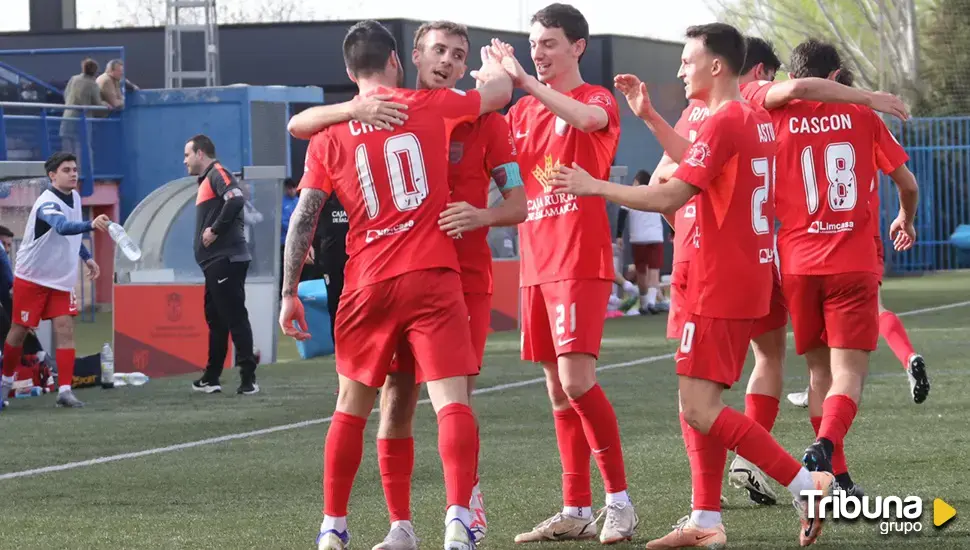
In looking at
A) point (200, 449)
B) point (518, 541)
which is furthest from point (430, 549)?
point (200, 449)

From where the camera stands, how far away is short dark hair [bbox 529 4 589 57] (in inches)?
266

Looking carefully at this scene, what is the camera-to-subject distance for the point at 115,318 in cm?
1576

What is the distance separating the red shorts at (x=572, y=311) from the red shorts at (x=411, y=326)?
600mm

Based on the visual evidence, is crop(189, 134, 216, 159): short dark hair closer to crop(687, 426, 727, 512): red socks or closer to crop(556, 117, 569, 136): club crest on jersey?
crop(556, 117, 569, 136): club crest on jersey

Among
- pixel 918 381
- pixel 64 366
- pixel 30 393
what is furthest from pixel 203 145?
pixel 918 381

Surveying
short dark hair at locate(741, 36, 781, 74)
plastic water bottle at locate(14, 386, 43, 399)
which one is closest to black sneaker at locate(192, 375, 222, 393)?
plastic water bottle at locate(14, 386, 43, 399)

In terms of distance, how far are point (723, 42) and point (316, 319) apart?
11.3 meters

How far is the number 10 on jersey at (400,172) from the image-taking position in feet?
19.6

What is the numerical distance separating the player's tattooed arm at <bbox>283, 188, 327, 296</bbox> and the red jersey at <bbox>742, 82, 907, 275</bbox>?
2.31 metres

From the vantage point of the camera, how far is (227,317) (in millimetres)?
13547

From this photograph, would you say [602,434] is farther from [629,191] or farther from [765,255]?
[629,191]

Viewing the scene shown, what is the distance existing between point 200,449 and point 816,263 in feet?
15.0

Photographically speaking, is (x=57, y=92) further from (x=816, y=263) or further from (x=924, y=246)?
(x=816, y=263)

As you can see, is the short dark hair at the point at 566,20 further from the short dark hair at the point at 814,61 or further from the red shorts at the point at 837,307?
the red shorts at the point at 837,307
